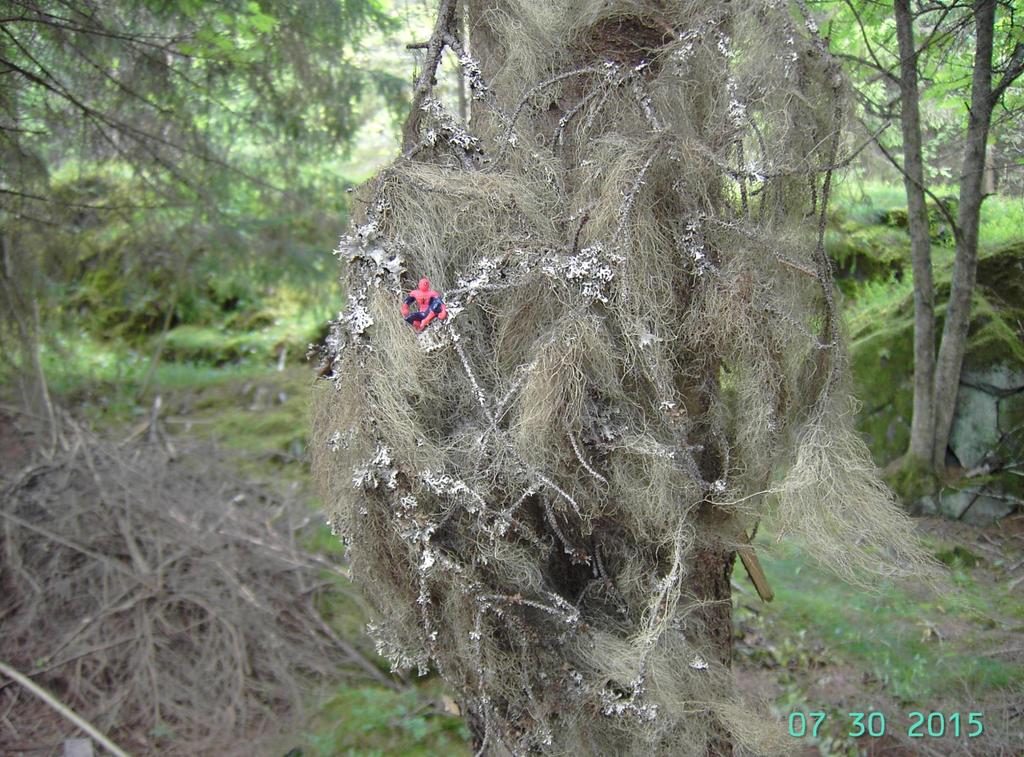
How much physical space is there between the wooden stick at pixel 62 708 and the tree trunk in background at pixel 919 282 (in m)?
4.01

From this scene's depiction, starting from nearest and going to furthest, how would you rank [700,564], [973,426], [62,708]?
[700,564], [62,708], [973,426]

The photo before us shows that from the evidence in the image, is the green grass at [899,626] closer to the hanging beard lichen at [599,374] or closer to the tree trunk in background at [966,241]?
the tree trunk in background at [966,241]

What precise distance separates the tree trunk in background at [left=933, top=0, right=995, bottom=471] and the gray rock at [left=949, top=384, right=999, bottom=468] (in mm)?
81

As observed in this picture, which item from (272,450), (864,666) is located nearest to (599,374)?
(864,666)

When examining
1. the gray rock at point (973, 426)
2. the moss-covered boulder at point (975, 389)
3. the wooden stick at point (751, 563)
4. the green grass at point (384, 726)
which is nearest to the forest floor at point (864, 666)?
the green grass at point (384, 726)

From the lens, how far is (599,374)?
1683 mm

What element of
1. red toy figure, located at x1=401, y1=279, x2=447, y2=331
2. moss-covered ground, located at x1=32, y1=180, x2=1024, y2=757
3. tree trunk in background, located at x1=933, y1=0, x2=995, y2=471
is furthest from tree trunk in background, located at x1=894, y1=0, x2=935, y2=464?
red toy figure, located at x1=401, y1=279, x2=447, y2=331

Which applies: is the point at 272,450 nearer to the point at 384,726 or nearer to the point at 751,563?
the point at 384,726

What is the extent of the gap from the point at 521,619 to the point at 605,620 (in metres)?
0.23

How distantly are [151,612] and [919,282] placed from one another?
4065 millimetres

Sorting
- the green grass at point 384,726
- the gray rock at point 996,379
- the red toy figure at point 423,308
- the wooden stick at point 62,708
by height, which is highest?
the red toy figure at point 423,308

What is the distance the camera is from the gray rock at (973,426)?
4.18 m

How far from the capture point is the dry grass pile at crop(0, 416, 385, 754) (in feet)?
11.2

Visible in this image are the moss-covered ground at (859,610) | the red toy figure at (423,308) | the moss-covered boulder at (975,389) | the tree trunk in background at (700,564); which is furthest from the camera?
the moss-covered boulder at (975,389)
